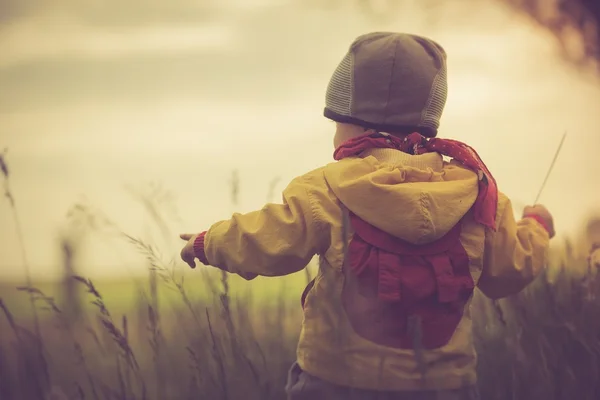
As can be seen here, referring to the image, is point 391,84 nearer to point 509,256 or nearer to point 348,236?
point 348,236

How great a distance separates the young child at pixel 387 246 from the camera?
1824 mm

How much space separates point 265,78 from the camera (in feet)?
10.3

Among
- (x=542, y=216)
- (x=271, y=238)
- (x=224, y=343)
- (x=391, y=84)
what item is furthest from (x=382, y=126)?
(x=224, y=343)

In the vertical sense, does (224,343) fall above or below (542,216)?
below

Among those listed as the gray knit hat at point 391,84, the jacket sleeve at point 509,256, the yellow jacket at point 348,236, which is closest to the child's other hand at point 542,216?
the jacket sleeve at point 509,256

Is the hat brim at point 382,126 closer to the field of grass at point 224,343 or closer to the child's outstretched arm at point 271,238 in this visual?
the child's outstretched arm at point 271,238

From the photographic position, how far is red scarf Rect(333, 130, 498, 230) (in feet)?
6.25

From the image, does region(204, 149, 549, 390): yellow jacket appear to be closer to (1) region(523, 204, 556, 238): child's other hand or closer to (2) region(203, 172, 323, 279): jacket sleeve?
(2) region(203, 172, 323, 279): jacket sleeve

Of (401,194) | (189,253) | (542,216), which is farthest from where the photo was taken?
(542,216)

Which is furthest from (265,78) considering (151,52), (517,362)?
(517,362)

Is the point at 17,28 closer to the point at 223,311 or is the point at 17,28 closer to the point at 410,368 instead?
the point at 223,311

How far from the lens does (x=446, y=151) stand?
6.56 feet

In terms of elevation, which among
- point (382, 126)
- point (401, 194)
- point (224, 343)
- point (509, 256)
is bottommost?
point (224, 343)

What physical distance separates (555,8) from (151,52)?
1.61 meters
